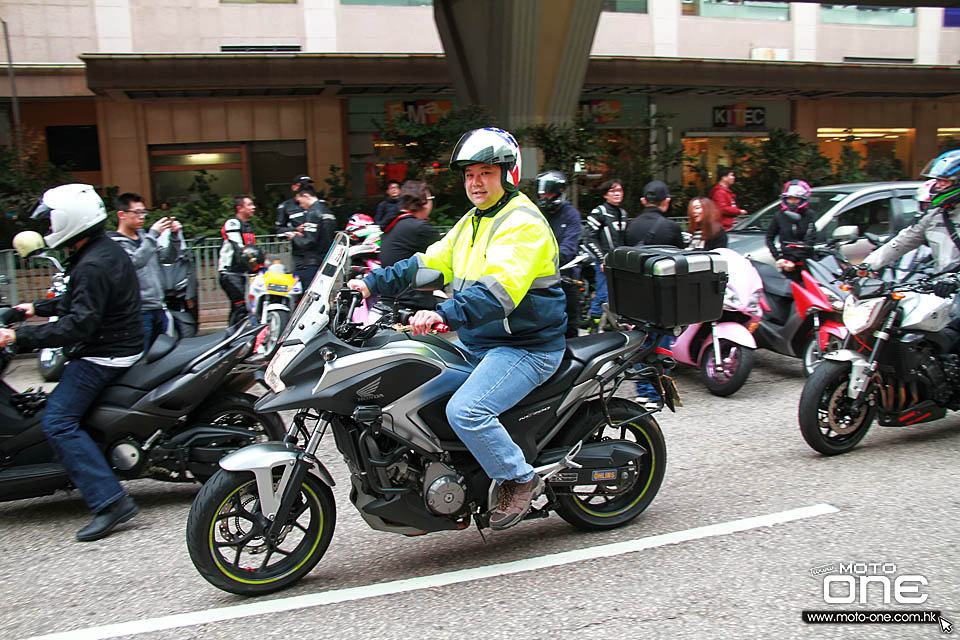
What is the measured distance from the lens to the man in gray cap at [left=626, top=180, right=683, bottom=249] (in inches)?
300

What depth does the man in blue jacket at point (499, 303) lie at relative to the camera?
358 centimetres

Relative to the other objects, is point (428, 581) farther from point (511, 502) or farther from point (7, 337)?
point (7, 337)

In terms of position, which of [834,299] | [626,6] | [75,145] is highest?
[626,6]

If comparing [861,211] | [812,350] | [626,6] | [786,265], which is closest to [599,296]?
[786,265]

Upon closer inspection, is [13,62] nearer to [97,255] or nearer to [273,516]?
[97,255]

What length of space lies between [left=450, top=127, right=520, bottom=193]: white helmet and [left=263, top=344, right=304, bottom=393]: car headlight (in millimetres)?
1094

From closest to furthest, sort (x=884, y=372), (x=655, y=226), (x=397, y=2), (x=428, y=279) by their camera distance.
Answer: (x=428, y=279), (x=884, y=372), (x=655, y=226), (x=397, y=2)

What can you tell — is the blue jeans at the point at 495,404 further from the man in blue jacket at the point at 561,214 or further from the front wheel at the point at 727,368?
the man in blue jacket at the point at 561,214

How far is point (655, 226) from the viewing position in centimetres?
763

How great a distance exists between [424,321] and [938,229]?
4.47 m

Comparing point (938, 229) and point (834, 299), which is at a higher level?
point (938, 229)

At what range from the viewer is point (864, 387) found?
5355 mm

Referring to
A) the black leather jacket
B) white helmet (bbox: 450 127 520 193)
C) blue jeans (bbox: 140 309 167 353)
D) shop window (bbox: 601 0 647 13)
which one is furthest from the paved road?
shop window (bbox: 601 0 647 13)

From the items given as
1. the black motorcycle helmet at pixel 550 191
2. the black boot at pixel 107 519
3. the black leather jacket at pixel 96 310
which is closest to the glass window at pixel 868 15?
the black motorcycle helmet at pixel 550 191
